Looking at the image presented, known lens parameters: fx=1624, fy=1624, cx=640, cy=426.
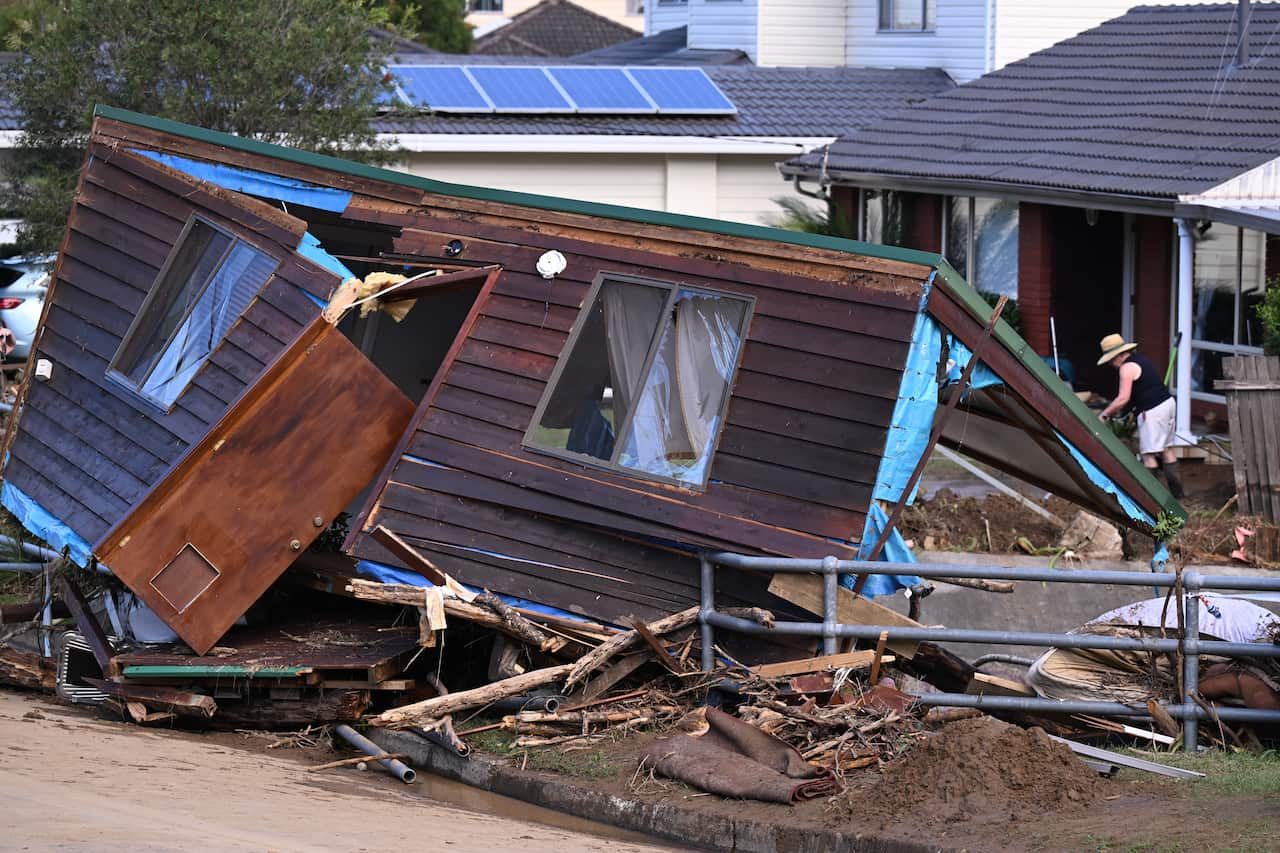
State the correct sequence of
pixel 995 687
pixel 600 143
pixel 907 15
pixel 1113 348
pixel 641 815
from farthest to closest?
pixel 907 15, pixel 600 143, pixel 1113 348, pixel 995 687, pixel 641 815

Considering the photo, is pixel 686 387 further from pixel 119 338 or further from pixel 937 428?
pixel 119 338

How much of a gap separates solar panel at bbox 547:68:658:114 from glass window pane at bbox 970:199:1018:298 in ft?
19.1

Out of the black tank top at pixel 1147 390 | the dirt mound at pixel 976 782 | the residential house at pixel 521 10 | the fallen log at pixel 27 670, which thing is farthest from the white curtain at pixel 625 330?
the residential house at pixel 521 10

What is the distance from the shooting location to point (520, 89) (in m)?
25.0

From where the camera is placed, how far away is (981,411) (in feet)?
35.9

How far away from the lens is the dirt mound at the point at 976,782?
Answer: 737cm

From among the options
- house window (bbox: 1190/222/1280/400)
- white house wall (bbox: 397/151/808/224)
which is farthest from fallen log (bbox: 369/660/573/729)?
white house wall (bbox: 397/151/808/224)

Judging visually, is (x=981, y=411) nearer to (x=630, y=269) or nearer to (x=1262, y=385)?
(x=630, y=269)

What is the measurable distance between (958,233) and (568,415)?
13.6m

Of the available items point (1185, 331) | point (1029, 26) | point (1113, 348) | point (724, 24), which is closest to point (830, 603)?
point (1113, 348)

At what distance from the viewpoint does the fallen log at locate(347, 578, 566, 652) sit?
902 cm

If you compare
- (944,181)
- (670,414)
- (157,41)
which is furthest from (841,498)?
(944,181)

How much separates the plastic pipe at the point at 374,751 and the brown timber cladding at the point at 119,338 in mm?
1950

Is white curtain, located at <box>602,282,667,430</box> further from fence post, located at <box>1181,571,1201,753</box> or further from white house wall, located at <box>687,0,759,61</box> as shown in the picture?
white house wall, located at <box>687,0,759,61</box>
